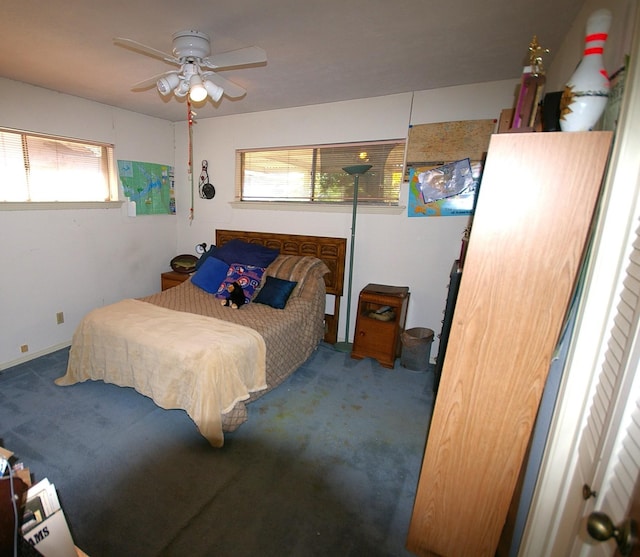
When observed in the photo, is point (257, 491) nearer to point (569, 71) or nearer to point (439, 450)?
point (439, 450)

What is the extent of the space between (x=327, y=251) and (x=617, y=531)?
291cm

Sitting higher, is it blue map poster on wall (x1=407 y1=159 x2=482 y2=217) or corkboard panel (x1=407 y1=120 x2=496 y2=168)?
corkboard panel (x1=407 y1=120 x2=496 y2=168)

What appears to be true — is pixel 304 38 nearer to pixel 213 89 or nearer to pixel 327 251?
pixel 213 89

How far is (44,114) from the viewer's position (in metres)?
2.86

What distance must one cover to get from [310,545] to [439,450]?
765 mm

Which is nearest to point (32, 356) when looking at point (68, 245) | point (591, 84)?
point (68, 245)

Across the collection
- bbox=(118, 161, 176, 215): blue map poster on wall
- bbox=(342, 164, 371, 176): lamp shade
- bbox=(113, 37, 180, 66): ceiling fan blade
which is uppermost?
bbox=(113, 37, 180, 66): ceiling fan blade

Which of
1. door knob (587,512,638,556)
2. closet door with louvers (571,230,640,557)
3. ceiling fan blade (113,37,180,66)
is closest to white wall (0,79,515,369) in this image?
ceiling fan blade (113,37,180,66)

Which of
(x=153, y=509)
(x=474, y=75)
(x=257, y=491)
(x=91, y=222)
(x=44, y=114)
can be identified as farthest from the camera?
(x=91, y=222)

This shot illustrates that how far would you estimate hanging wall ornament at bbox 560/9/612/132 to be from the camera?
0.95 m

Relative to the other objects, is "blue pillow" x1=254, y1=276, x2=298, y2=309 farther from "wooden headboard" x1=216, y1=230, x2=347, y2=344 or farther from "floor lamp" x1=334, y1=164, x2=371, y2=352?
"floor lamp" x1=334, y1=164, x2=371, y2=352

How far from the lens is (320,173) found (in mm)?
3406

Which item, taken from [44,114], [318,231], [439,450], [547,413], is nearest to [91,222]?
[44,114]

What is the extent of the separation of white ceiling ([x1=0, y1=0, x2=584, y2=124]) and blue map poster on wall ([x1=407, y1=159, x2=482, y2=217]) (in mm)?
676
